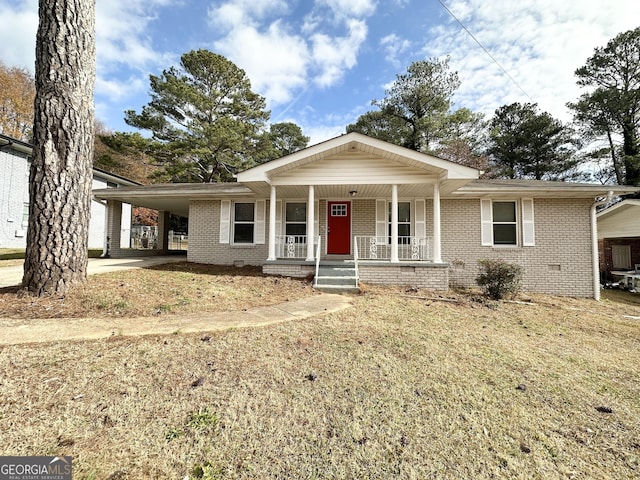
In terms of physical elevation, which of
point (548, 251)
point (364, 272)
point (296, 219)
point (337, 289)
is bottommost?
point (337, 289)

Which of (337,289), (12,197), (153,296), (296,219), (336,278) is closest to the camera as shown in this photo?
(153,296)

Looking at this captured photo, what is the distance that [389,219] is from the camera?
34.0 ft

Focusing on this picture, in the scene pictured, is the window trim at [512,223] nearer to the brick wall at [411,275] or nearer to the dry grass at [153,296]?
the brick wall at [411,275]

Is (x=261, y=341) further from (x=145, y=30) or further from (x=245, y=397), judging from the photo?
(x=145, y=30)

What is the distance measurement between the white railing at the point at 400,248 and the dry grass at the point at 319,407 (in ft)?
17.6

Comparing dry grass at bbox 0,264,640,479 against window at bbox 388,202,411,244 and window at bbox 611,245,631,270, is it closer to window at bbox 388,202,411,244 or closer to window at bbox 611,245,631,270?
window at bbox 388,202,411,244

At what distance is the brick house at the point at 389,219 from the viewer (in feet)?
26.9

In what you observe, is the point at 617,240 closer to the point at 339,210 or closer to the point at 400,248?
the point at 400,248

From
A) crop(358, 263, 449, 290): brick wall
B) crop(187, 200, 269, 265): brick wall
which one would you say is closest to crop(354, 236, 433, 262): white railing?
crop(358, 263, 449, 290): brick wall

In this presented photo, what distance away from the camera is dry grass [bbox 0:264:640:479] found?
182 cm

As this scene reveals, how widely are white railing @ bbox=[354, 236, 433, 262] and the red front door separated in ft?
1.80

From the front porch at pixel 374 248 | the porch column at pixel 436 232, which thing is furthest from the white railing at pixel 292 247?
the porch column at pixel 436 232

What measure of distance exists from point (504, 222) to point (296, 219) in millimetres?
7293

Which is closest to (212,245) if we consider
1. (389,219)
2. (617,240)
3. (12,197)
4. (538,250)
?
(389,219)
